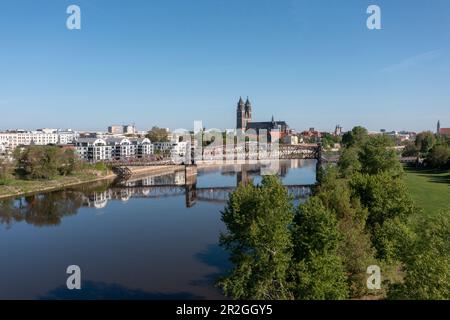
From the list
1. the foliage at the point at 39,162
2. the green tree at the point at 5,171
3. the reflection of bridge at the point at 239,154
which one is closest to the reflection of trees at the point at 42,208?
the foliage at the point at 39,162

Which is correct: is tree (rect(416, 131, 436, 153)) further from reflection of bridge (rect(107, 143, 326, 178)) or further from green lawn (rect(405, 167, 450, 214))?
green lawn (rect(405, 167, 450, 214))

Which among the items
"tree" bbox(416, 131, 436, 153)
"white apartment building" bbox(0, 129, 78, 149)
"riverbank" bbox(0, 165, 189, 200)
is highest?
"white apartment building" bbox(0, 129, 78, 149)

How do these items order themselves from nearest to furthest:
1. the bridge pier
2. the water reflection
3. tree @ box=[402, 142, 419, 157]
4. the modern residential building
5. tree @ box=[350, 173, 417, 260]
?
tree @ box=[350, 173, 417, 260], the water reflection, the bridge pier, the modern residential building, tree @ box=[402, 142, 419, 157]

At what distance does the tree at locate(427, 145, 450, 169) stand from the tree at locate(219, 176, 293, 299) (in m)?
58.5

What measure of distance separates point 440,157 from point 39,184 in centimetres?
6208

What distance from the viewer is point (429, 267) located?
34.2 ft

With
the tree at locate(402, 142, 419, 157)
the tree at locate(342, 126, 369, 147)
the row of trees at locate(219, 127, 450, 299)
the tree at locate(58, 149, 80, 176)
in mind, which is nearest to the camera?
the row of trees at locate(219, 127, 450, 299)

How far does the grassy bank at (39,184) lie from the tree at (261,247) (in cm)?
4070

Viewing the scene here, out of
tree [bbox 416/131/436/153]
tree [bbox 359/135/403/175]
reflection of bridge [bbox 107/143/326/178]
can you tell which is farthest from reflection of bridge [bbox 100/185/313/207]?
tree [bbox 416/131/436/153]

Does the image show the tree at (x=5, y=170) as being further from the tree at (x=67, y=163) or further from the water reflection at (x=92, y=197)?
the water reflection at (x=92, y=197)

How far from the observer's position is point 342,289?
1320 centimetres

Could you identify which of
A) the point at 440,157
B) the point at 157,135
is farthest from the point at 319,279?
the point at 157,135

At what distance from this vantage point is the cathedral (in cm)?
14750

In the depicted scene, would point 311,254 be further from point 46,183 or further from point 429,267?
point 46,183
